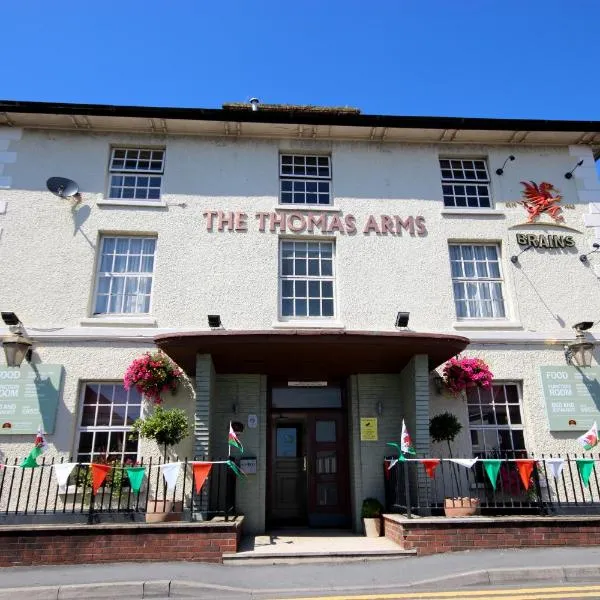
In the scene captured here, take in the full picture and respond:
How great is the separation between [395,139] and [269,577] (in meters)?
Answer: 9.36

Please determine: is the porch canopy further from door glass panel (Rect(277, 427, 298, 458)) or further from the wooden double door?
door glass panel (Rect(277, 427, 298, 458))

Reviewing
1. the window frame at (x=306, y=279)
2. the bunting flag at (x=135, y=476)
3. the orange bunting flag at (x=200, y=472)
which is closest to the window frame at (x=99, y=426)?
the bunting flag at (x=135, y=476)

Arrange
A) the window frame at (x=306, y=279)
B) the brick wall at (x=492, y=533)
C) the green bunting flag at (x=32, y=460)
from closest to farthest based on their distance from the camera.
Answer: the brick wall at (x=492, y=533), the green bunting flag at (x=32, y=460), the window frame at (x=306, y=279)

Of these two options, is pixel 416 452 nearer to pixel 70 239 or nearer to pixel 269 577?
pixel 269 577

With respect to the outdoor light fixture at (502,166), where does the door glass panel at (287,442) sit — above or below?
below

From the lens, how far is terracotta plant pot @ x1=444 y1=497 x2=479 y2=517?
336 inches

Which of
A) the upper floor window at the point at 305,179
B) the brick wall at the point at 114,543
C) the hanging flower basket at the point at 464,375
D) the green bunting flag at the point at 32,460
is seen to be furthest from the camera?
the upper floor window at the point at 305,179

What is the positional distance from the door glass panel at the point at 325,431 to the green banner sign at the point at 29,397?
16.2ft

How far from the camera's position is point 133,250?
1110 centimetres

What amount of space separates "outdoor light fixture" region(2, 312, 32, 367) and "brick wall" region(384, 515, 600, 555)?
7067mm

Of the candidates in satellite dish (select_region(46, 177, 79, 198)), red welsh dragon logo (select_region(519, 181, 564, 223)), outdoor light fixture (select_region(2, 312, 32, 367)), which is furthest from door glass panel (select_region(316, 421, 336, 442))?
satellite dish (select_region(46, 177, 79, 198))

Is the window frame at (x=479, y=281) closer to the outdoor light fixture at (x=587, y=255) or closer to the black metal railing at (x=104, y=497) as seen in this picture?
the outdoor light fixture at (x=587, y=255)

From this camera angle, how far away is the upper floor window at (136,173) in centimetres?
1156

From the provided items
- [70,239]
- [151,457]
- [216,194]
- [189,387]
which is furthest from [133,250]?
[151,457]
